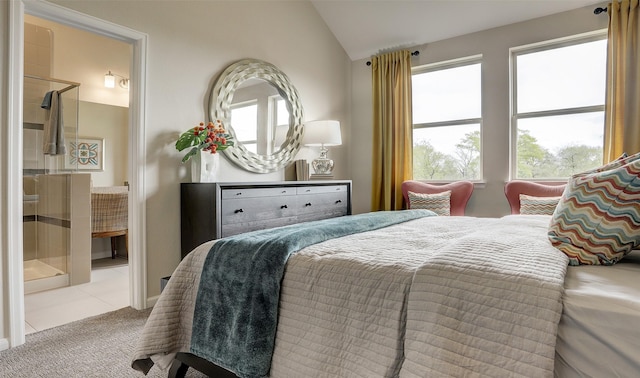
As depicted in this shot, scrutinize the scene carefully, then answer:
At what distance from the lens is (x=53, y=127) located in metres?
3.58

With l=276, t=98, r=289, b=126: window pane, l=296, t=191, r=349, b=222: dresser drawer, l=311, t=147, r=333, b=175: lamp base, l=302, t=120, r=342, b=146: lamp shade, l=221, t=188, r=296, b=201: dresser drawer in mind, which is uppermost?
l=276, t=98, r=289, b=126: window pane

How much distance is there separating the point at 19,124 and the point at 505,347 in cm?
258

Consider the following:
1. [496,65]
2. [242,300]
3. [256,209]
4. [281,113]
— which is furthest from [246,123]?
[496,65]

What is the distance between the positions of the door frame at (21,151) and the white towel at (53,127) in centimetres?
158

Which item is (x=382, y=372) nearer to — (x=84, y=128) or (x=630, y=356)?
(x=630, y=356)

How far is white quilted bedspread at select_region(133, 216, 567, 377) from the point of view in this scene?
2.81 feet

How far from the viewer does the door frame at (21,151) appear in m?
2.01

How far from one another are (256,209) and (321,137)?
131cm

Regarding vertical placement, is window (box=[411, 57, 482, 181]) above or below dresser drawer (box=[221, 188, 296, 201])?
above

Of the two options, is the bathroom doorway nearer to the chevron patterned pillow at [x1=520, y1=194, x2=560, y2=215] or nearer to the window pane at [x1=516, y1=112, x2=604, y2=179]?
the chevron patterned pillow at [x1=520, y1=194, x2=560, y2=215]

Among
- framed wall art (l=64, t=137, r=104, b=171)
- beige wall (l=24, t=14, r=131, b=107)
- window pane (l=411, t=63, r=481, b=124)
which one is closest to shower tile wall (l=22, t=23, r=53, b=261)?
framed wall art (l=64, t=137, r=104, b=171)

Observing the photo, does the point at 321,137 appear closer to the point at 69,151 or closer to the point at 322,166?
the point at 322,166

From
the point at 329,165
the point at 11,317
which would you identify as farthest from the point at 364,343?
the point at 329,165

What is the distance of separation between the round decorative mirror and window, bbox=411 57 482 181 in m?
1.53
